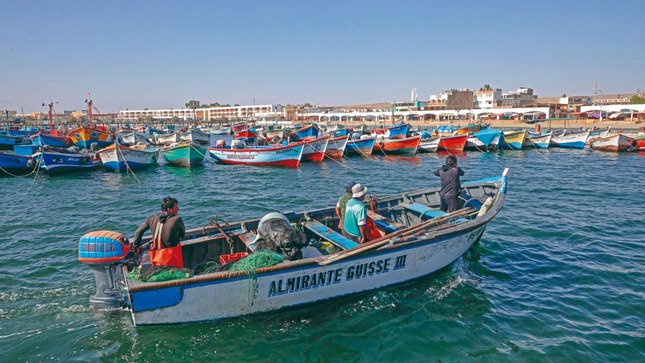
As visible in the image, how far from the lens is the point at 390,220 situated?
11.0 m

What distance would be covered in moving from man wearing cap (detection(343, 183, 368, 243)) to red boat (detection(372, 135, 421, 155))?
91.5 feet

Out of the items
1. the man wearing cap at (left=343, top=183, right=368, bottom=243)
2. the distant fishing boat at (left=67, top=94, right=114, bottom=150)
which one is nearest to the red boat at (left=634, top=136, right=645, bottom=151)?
the man wearing cap at (left=343, top=183, right=368, bottom=243)

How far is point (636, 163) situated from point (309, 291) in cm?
3121

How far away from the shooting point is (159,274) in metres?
6.17

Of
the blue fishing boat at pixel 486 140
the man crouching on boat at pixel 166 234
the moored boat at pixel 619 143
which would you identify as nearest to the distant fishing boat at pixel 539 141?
the blue fishing boat at pixel 486 140

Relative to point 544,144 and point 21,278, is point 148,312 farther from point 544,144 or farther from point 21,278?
point 544,144

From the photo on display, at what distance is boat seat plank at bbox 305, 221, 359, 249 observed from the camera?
25.4 feet

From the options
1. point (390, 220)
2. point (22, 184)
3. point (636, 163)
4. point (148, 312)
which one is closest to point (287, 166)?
point (22, 184)

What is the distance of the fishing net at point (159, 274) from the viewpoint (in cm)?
614

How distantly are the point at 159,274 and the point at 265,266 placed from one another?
1598 millimetres

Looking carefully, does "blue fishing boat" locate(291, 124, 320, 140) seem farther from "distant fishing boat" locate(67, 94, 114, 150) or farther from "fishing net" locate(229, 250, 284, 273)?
"fishing net" locate(229, 250, 284, 273)

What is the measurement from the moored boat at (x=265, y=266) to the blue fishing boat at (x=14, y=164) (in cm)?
2174

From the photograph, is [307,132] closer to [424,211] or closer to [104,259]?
[424,211]

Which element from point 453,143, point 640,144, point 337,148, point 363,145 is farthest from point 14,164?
point 640,144
